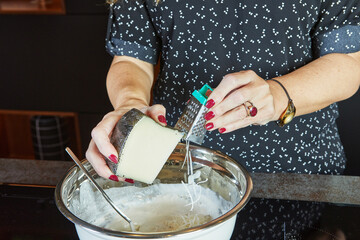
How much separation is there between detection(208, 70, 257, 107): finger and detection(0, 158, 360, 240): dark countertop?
11.8 inches

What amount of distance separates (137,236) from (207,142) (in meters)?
0.79

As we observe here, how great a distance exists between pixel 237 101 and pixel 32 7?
2246mm

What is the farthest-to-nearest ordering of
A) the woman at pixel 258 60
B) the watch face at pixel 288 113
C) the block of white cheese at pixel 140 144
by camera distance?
the woman at pixel 258 60
the watch face at pixel 288 113
the block of white cheese at pixel 140 144

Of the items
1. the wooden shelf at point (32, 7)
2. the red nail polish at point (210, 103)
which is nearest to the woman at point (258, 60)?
the red nail polish at point (210, 103)

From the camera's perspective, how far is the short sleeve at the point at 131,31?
143cm

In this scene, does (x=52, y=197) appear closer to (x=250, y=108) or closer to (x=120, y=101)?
(x=120, y=101)

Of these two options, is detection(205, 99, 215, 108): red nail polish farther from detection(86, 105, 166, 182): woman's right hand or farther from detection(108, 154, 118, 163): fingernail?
detection(108, 154, 118, 163): fingernail

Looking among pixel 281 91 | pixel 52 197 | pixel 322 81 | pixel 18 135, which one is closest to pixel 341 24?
pixel 322 81

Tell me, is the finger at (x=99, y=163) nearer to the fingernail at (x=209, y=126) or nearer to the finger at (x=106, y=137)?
the finger at (x=106, y=137)

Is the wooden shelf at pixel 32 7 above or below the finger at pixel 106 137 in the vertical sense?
below

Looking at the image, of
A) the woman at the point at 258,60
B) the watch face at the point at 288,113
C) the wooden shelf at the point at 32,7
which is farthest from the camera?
the wooden shelf at the point at 32,7

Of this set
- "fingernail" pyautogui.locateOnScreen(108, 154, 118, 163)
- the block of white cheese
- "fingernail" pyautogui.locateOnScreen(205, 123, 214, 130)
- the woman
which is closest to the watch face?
the woman

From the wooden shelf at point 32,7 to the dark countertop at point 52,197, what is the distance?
1649 mm

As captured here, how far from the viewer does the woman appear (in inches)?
51.1
